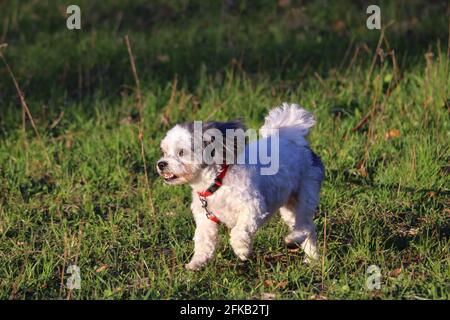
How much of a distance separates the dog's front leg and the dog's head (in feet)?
1.11

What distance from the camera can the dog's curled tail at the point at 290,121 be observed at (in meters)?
6.19

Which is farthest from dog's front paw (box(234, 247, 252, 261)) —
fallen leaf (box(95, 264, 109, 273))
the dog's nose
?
fallen leaf (box(95, 264, 109, 273))

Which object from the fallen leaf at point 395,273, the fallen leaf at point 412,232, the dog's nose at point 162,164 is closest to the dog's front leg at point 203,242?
the dog's nose at point 162,164

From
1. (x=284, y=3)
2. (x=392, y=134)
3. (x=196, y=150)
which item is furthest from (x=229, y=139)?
(x=284, y=3)

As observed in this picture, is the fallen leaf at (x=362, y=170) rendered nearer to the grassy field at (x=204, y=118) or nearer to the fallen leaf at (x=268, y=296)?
the grassy field at (x=204, y=118)

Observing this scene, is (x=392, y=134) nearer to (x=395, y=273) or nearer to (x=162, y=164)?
(x=395, y=273)

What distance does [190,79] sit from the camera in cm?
951

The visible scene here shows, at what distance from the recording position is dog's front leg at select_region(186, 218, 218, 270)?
5812 mm

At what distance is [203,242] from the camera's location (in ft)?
19.1

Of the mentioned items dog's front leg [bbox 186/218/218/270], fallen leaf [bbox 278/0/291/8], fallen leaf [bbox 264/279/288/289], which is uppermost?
fallen leaf [bbox 278/0/291/8]

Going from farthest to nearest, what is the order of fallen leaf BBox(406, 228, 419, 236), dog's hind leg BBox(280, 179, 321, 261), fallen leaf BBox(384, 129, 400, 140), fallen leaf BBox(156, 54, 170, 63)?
fallen leaf BBox(156, 54, 170, 63), fallen leaf BBox(384, 129, 400, 140), fallen leaf BBox(406, 228, 419, 236), dog's hind leg BBox(280, 179, 321, 261)

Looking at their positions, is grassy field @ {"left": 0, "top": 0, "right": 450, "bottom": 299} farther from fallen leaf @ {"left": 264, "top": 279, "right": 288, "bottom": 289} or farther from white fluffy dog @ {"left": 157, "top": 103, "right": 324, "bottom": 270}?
white fluffy dog @ {"left": 157, "top": 103, "right": 324, "bottom": 270}

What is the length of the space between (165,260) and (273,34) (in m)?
5.21

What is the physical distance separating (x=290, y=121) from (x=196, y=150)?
2.90ft
